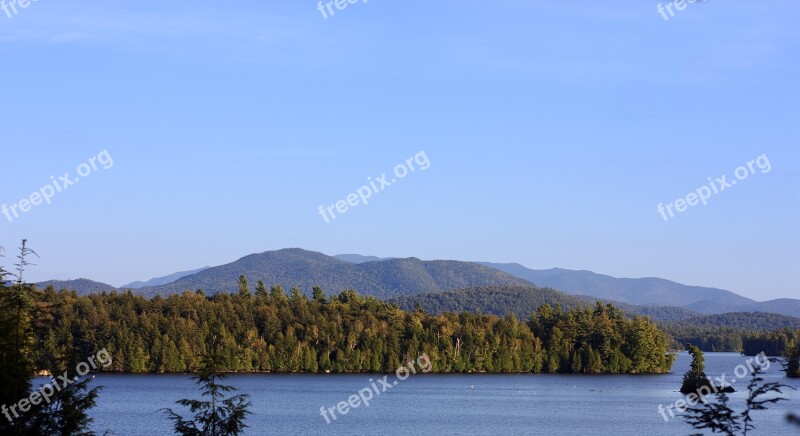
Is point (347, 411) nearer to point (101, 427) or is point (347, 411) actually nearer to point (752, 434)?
point (101, 427)

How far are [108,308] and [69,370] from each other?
Answer: 105 meters

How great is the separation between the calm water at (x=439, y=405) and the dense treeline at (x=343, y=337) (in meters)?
6.91

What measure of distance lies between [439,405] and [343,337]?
4921cm

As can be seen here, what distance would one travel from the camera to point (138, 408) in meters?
71.3

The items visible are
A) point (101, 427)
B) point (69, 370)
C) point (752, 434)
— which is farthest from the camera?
point (752, 434)

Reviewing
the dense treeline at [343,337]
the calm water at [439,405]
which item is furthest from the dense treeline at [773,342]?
the calm water at [439,405]

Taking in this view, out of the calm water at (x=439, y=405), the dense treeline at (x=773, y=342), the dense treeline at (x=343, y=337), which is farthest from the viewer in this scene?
the dense treeline at (x=773, y=342)

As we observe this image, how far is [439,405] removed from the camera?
8012 cm

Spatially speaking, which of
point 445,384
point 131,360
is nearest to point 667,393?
point 445,384

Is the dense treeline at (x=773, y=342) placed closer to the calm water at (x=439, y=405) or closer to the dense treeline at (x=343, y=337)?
the dense treeline at (x=343, y=337)

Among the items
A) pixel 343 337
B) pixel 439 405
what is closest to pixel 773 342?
pixel 343 337

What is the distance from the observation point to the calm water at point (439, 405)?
206ft

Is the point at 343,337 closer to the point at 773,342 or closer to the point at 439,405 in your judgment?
the point at 439,405

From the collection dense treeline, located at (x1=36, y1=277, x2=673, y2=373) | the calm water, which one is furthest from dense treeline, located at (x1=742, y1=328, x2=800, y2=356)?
the calm water
